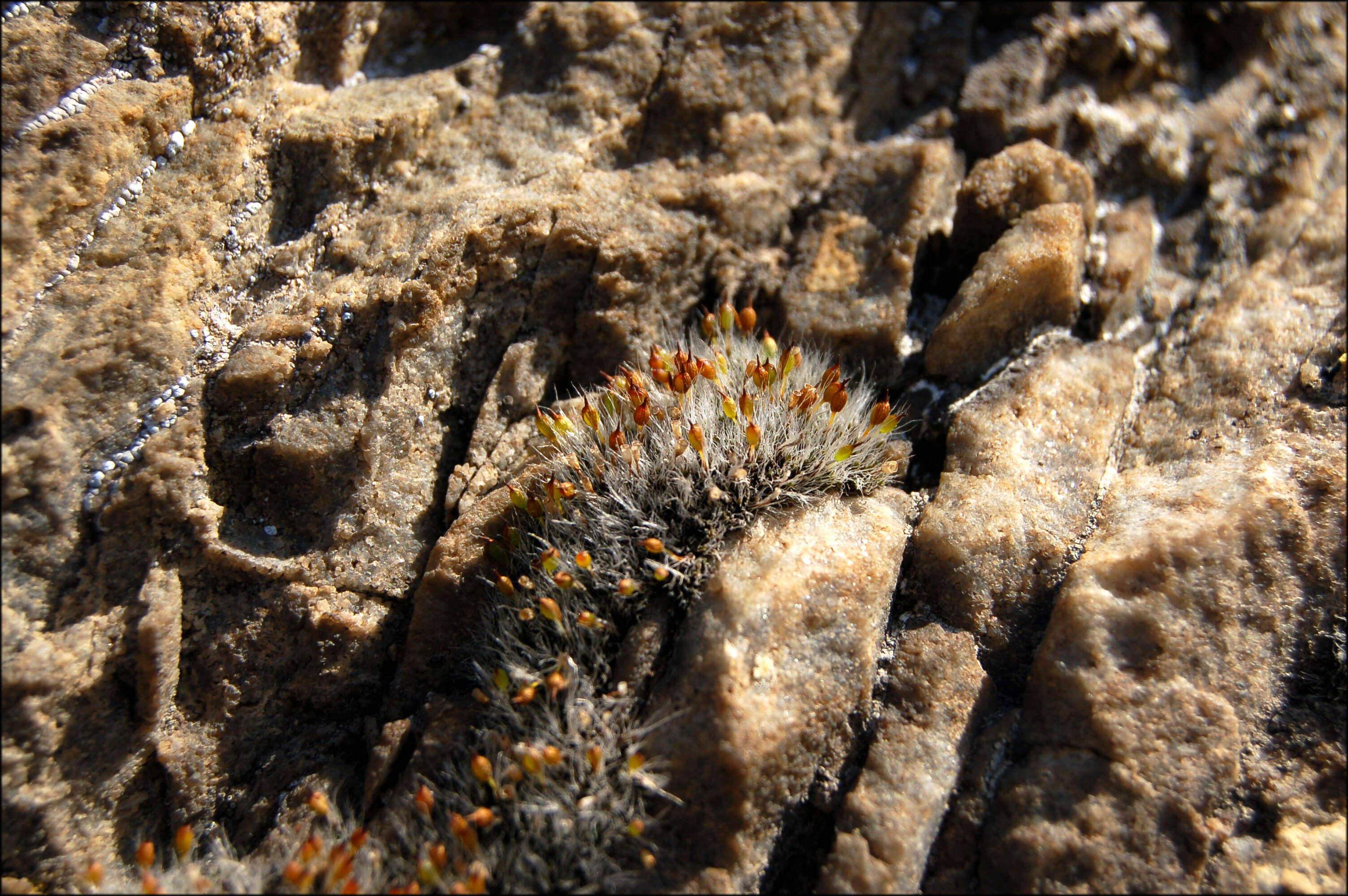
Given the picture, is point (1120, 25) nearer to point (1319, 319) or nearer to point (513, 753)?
point (1319, 319)

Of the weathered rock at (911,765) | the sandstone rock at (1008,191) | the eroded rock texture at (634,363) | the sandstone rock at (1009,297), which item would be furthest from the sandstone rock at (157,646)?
the sandstone rock at (1008,191)

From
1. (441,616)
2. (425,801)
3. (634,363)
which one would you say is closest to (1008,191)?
(634,363)

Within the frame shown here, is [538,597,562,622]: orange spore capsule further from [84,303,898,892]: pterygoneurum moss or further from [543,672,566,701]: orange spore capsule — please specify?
[543,672,566,701]: orange spore capsule

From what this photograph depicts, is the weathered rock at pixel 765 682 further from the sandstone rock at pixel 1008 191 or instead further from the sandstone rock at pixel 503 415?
the sandstone rock at pixel 1008 191

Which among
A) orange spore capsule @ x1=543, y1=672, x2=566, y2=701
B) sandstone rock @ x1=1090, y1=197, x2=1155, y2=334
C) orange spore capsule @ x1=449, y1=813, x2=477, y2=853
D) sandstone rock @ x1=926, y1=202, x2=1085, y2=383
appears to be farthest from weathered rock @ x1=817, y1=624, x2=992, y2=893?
sandstone rock @ x1=1090, y1=197, x2=1155, y2=334

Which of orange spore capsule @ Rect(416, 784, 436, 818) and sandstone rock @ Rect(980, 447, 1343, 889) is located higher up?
sandstone rock @ Rect(980, 447, 1343, 889)
